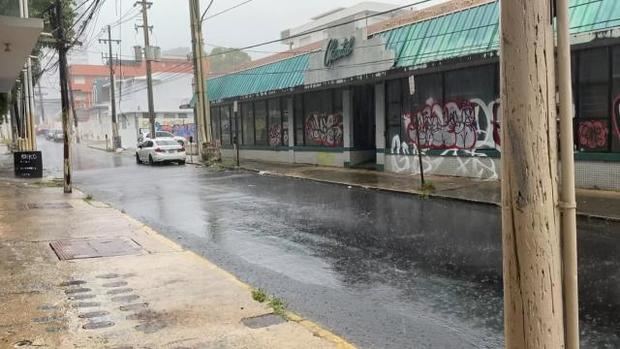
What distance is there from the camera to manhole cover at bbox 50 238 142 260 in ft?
27.8

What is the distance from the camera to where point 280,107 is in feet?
88.9

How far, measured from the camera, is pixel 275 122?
27.8m

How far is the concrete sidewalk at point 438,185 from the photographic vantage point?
37.9 feet

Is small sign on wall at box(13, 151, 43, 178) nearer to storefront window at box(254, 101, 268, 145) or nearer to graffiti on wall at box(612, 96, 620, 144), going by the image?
storefront window at box(254, 101, 268, 145)

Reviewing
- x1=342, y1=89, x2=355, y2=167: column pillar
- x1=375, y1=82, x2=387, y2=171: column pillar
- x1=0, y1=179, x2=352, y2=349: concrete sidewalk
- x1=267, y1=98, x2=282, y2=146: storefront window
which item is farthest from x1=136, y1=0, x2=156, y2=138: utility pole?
x1=0, y1=179, x2=352, y2=349: concrete sidewalk

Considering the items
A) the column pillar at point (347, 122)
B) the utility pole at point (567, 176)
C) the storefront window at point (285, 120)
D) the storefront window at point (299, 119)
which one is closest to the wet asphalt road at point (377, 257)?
the utility pole at point (567, 176)

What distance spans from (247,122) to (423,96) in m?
Answer: 13.9

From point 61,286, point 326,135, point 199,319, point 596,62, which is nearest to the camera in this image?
point 199,319

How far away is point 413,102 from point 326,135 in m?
5.90

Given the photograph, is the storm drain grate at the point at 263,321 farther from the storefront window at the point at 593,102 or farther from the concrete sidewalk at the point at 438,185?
the storefront window at the point at 593,102

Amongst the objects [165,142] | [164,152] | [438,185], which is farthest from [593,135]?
[165,142]

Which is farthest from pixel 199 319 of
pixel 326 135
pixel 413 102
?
pixel 326 135

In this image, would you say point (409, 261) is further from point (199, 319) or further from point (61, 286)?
point (61, 286)

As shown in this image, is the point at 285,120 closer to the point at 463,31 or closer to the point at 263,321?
the point at 463,31
